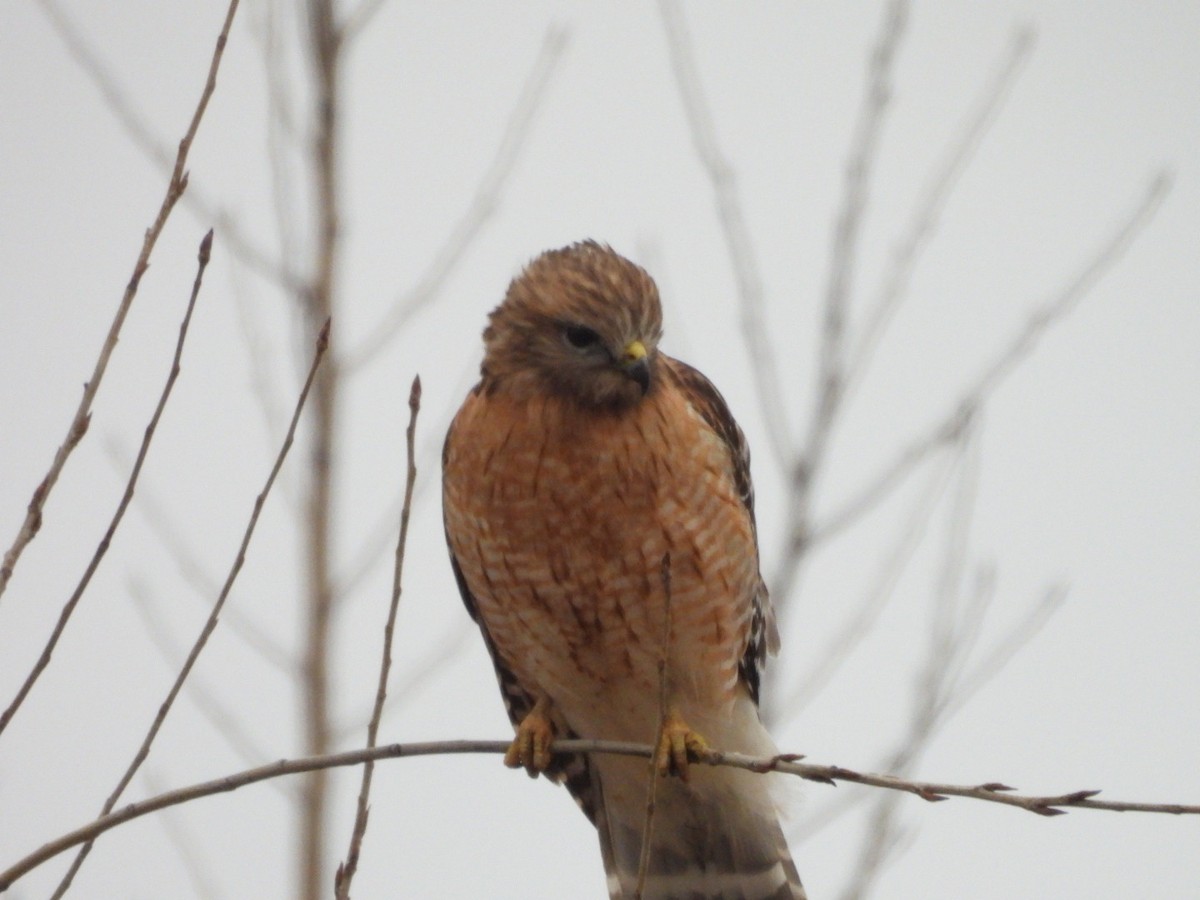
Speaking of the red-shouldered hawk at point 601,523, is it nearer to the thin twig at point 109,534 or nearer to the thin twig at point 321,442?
the thin twig at point 321,442

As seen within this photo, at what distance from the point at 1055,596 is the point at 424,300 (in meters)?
2.50

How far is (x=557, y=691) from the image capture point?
15.6 ft

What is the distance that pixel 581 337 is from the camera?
178 inches

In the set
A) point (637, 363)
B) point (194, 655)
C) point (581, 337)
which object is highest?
point (581, 337)

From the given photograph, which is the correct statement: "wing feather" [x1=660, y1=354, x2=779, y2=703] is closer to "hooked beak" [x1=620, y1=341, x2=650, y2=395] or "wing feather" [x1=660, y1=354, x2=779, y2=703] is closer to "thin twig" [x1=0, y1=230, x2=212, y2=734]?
"hooked beak" [x1=620, y1=341, x2=650, y2=395]

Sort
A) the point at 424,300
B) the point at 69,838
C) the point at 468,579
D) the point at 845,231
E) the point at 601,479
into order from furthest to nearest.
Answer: the point at 424,300 < the point at 845,231 < the point at 468,579 < the point at 601,479 < the point at 69,838

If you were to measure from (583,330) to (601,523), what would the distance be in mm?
566

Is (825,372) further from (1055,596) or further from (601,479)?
(1055,596)

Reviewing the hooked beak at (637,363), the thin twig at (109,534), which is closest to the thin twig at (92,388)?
the thin twig at (109,534)

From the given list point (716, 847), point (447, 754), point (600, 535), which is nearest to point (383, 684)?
point (447, 754)

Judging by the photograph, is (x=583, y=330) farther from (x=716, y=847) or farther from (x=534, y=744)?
(x=716, y=847)

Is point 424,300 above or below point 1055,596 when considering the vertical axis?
above

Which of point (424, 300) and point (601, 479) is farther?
point (424, 300)

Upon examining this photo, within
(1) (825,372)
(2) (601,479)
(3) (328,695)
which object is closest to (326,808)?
(3) (328,695)
